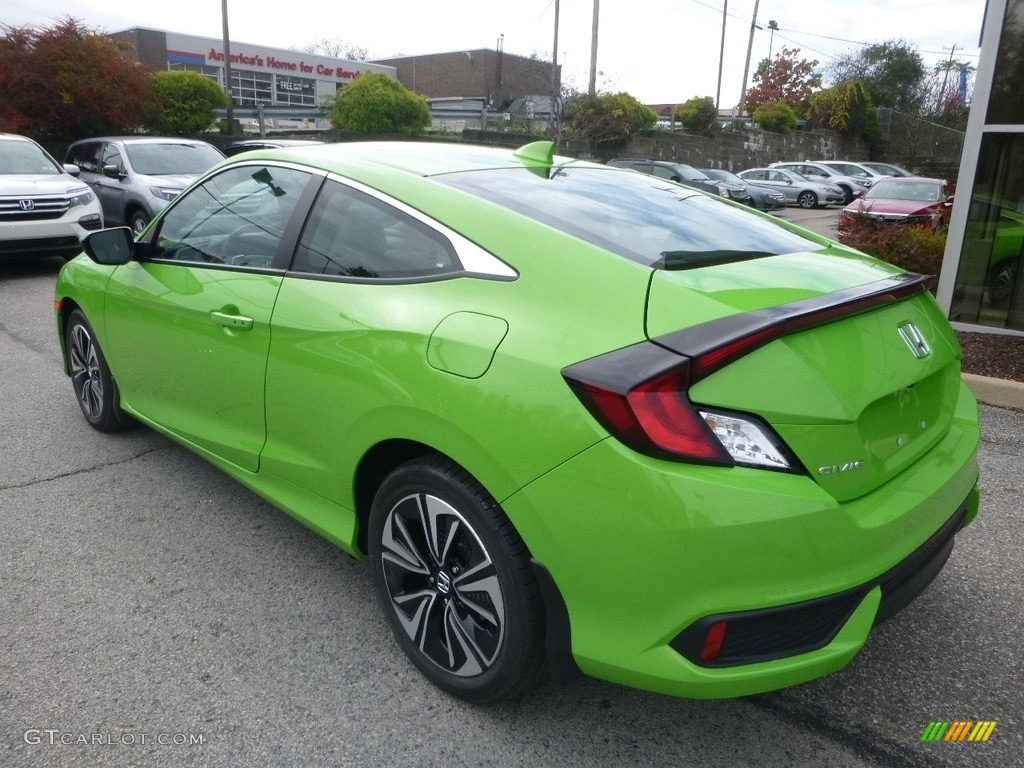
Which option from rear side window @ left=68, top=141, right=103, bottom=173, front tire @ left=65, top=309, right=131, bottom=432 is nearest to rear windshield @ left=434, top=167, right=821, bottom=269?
front tire @ left=65, top=309, right=131, bottom=432

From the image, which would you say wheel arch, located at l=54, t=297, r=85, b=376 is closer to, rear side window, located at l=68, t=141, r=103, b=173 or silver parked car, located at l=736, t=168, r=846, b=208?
rear side window, located at l=68, t=141, r=103, b=173

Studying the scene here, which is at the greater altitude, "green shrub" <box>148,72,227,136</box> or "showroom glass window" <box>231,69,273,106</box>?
"showroom glass window" <box>231,69,273,106</box>

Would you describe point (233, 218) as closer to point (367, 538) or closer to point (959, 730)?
point (367, 538)

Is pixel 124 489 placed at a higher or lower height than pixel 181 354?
lower

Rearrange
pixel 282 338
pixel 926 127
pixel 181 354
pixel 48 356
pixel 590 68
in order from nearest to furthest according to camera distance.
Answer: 1. pixel 282 338
2. pixel 181 354
3. pixel 48 356
4. pixel 590 68
5. pixel 926 127

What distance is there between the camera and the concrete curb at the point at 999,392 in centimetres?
→ 527

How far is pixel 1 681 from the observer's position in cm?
256

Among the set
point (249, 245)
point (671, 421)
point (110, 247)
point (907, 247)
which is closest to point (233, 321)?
point (249, 245)

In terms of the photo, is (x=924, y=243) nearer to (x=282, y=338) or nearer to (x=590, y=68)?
(x=282, y=338)

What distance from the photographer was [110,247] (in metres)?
3.65

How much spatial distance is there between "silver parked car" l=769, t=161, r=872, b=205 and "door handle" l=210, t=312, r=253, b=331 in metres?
28.2

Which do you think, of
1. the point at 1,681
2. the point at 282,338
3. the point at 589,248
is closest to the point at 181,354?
the point at 282,338

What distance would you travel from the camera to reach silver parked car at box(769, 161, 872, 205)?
28.3 meters

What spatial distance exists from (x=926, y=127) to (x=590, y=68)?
1593 centimetres
